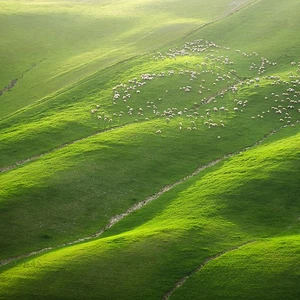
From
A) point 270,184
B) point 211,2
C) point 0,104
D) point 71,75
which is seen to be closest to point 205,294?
point 270,184

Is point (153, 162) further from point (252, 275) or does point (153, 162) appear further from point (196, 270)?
point (252, 275)

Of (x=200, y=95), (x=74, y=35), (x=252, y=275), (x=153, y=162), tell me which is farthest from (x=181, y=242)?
(x=74, y=35)

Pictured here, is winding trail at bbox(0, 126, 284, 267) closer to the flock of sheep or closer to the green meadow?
the green meadow

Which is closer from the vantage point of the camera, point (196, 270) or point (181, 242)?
point (196, 270)

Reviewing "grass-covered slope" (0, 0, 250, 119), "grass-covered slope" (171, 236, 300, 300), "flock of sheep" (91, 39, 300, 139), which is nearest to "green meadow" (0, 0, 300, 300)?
"grass-covered slope" (171, 236, 300, 300)

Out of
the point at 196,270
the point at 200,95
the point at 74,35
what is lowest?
the point at 196,270

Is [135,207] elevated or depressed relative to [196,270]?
elevated

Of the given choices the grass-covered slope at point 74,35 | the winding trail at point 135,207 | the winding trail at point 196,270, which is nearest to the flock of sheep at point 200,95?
the winding trail at point 135,207
